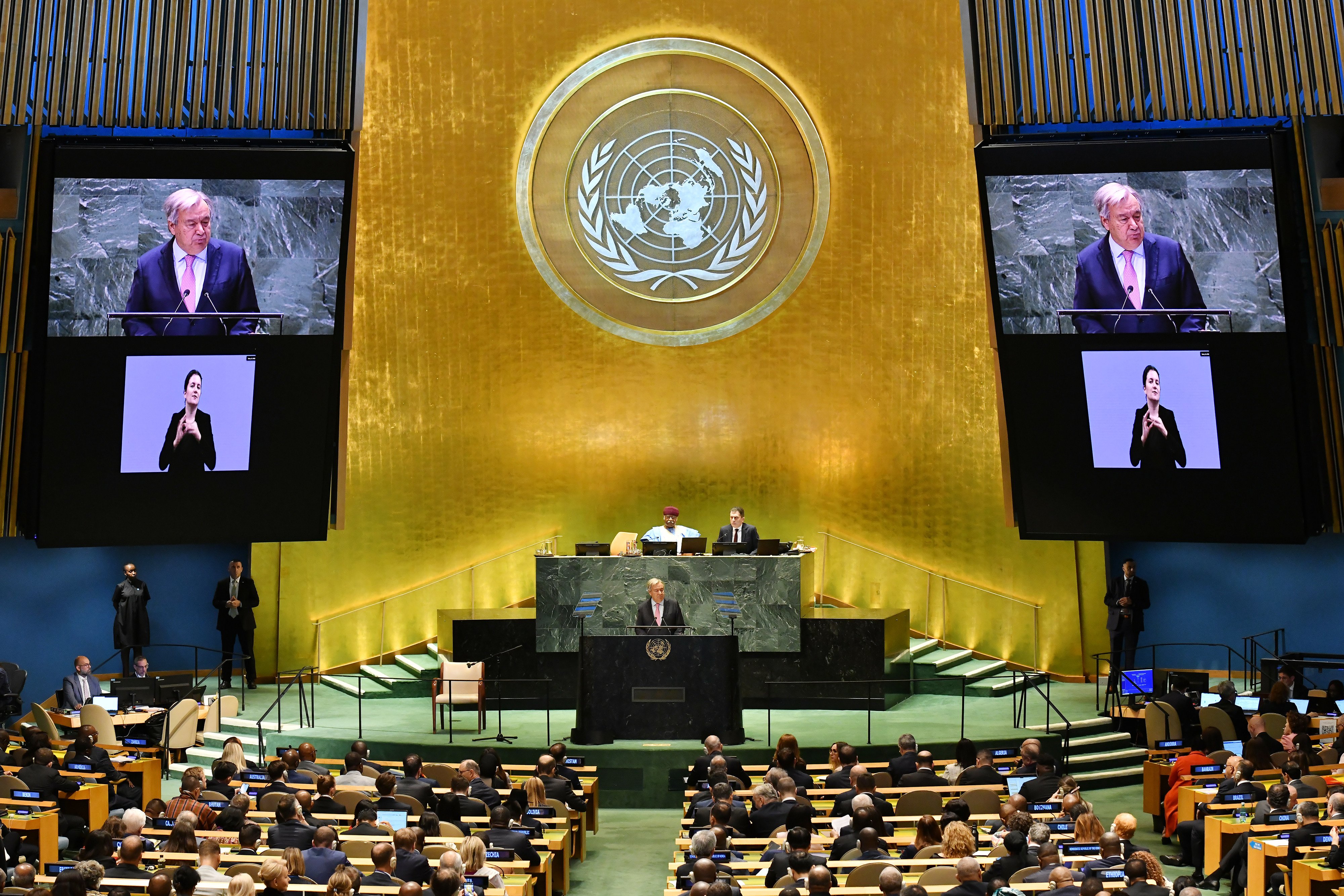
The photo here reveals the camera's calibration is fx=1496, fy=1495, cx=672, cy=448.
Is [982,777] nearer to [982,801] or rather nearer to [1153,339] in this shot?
[982,801]

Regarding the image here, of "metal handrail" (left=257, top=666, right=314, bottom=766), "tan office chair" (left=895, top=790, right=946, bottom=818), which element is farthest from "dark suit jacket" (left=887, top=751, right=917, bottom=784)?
"metal handrail" (left=257, top=666, right=314, bottom=766)

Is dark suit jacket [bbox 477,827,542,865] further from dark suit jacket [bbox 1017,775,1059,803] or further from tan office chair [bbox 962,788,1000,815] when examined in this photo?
dark suit jacket [bbox 1017,775,1059,803]

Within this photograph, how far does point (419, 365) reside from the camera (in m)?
17.5

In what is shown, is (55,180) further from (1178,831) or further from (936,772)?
(1178,831)

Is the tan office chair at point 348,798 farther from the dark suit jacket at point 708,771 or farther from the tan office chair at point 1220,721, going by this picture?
the tan office chair at point 1220,721

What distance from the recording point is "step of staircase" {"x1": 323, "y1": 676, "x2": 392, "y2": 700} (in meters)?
16.0

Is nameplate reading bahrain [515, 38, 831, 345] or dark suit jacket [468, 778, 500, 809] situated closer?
dark suit jacket [468, 778, 500, 809]

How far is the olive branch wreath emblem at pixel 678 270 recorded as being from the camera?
57.9ft

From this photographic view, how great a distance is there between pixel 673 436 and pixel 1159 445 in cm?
577

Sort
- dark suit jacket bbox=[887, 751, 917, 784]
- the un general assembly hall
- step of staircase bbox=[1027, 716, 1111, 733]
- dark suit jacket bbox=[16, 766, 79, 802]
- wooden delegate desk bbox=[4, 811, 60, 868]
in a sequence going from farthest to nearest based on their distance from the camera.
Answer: step of staircase bbox=[1027, 716, 1111, 733] < dark suit jacket bbox=[887, 751, 917, 784] < the un general assembly hall < dark suit jacket bbox=[16, 766, 79, 802] < wooden delegate desk bbox=[4, 811, 60, 868]

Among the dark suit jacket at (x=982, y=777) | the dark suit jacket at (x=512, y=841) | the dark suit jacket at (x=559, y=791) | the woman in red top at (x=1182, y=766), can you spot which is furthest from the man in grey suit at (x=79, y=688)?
the woman in red top at (x=1182, y=766)

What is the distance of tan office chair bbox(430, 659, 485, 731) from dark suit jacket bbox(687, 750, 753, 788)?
2.95m

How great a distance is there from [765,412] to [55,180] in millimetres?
8122

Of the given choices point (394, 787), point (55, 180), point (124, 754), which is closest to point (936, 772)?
point (394, 787)
